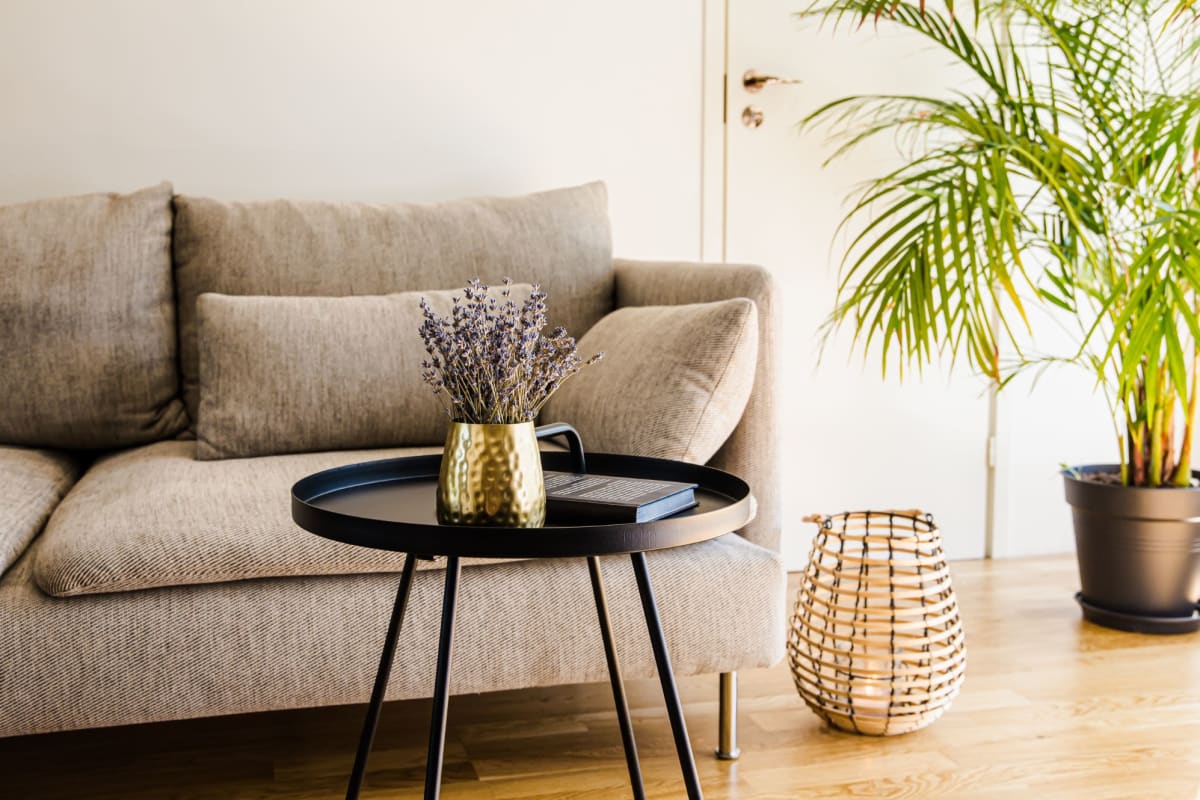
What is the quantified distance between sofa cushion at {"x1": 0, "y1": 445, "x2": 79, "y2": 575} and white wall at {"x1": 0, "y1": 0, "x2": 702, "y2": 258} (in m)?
0.72

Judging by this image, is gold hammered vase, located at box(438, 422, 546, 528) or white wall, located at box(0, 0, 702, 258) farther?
white wall, located at box(0, 0, 702, 258)

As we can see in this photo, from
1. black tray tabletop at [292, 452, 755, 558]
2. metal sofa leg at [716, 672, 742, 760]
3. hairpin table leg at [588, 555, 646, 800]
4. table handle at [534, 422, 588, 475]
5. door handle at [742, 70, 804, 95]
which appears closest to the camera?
black tray tabletop at [292, 452, 755, 558]

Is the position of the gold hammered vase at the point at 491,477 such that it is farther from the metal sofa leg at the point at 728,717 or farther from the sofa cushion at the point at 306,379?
the sofa cushion at the point at 306,379

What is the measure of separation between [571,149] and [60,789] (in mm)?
1745

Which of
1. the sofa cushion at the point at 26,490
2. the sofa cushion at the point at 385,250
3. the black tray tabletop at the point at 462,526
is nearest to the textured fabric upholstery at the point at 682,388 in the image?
the black tray tabletop at the point at 462,526

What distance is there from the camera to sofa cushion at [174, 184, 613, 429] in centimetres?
221

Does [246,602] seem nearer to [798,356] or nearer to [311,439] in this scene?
[311,439]

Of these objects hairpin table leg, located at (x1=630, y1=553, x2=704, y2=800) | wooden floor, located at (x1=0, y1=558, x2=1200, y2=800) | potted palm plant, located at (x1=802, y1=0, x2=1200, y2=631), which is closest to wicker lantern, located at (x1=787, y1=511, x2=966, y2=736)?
wooden floor, located at (x1=0, y1=558, x2=1200, y2=800)

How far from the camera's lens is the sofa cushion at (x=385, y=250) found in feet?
7.25

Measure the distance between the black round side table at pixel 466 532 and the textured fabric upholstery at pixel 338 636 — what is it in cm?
26

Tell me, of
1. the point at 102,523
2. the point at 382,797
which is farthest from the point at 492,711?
the point at 102,523

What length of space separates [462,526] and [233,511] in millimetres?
661

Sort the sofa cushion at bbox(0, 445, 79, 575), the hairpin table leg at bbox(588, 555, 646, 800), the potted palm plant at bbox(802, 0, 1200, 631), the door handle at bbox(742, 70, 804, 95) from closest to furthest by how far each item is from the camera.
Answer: the hairpin table leg at bbox(588, 555, 646, 800)
the sofa cushion at bbox(0, 445, 79, 575)
the potted palm plant at bbox(802, 0, 1200, 631)
the door handle at bbox(742, 70, 804, 95)

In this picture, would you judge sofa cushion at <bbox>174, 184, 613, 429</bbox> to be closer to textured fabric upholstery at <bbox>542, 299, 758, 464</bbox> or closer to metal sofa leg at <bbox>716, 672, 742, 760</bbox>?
textured fabric upholstery at <bbox>542, 299, 758, 464</bbox>
